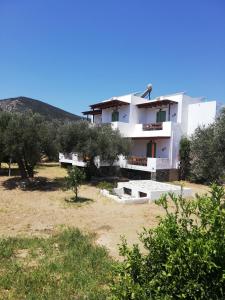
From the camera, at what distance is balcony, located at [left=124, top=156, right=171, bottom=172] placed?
2184 centimetres

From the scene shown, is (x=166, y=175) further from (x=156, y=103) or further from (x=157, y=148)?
(x=156, y=103)

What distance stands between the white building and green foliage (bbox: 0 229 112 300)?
48.0 ft

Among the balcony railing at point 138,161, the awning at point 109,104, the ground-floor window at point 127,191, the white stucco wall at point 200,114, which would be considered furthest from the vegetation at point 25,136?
the white stucco wall at point 200,114

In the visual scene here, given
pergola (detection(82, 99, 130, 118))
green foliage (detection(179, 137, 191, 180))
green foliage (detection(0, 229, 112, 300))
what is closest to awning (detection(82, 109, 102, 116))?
pergola (detection(82, 99, 130, 118))

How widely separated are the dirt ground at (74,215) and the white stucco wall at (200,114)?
10986mm

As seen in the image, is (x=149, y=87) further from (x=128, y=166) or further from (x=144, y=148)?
(x=128, y=166)

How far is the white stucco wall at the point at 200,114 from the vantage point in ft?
72.4

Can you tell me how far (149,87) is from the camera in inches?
1228

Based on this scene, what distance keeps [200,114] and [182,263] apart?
846 inches

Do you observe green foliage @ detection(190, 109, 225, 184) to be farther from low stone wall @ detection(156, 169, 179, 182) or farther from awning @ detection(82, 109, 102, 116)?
awning @ detection(82, 109, 102, 116)

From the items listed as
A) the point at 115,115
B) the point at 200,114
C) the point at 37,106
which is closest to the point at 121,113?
the point at 115,115

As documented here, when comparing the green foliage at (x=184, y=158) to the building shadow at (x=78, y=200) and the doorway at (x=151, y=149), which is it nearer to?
the doorway at (x=151, y=149)

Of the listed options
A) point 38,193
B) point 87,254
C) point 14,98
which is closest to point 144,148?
point 38,193

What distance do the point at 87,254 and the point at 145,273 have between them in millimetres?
4415
